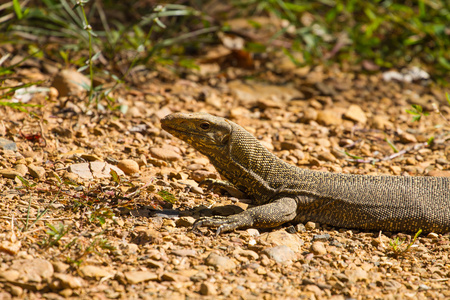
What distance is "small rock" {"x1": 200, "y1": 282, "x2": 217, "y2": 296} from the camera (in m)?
3.45

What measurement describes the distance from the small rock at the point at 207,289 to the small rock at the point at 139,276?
1.20ft

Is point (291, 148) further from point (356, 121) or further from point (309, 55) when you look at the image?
point (309, 55)

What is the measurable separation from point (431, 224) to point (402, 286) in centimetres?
147

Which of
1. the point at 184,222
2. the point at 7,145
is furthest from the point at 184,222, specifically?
the point at 7,145

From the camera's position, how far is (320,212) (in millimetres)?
5129

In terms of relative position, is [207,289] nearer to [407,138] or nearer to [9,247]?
[9,247]

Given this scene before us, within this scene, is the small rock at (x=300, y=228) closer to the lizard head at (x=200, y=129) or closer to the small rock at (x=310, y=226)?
the small rock at (x=310, y=226)

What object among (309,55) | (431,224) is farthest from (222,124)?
(309,55)

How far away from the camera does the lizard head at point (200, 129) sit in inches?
199

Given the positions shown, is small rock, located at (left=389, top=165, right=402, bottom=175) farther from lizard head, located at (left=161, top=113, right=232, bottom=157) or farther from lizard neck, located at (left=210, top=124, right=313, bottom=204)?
lizard head, located at (left=161, top=113, right=232, bottom=157)

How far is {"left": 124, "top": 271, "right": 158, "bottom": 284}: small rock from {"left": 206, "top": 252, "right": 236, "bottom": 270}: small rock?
510mm

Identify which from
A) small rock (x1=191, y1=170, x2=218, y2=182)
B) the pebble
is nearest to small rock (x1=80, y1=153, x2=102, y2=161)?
small rock (x1=191, y1=170, x2=218, y2=182)

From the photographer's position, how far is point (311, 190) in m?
5.16

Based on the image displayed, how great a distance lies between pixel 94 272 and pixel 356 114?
17.7 feet
